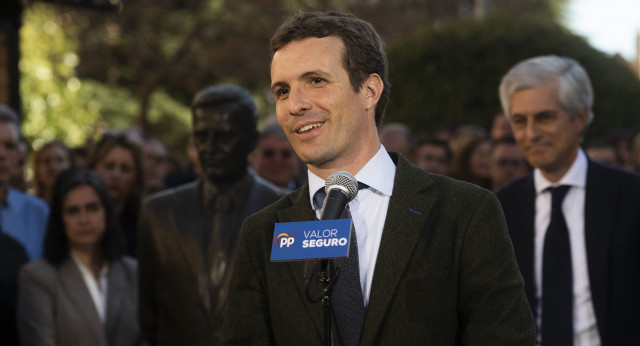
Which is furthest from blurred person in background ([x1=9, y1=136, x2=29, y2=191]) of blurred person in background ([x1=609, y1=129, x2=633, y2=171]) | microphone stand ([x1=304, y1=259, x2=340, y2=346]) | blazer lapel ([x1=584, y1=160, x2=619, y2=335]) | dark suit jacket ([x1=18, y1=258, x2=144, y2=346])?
blurred person in background ([x1=609, y1=129, x2=633, y2=171])

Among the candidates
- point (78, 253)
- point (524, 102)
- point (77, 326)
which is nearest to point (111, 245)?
point (78, 253)

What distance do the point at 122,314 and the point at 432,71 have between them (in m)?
8.91

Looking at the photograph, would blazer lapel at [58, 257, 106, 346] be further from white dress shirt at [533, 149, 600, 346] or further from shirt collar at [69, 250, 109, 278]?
white dress shirt at [533, 149, 600, 346]

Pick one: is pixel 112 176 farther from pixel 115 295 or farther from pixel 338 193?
pixel 338 193

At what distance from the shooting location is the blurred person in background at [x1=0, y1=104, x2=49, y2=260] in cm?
639

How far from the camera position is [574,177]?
156 inches

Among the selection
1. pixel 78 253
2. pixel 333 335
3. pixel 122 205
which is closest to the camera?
pixel 333 335

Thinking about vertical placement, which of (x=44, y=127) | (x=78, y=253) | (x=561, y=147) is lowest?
(x=78, y=253)

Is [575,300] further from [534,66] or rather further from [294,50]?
[294,50]

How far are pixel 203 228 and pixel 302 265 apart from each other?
1890mm

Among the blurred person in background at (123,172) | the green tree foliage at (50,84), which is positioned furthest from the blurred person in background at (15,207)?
the green tree foliage at (50,84)

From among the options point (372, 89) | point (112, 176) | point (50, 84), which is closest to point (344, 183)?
point (372, 89)

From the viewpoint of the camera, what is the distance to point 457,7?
2627 cm

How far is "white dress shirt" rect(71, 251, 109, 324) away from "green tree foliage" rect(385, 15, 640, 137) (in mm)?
8145
